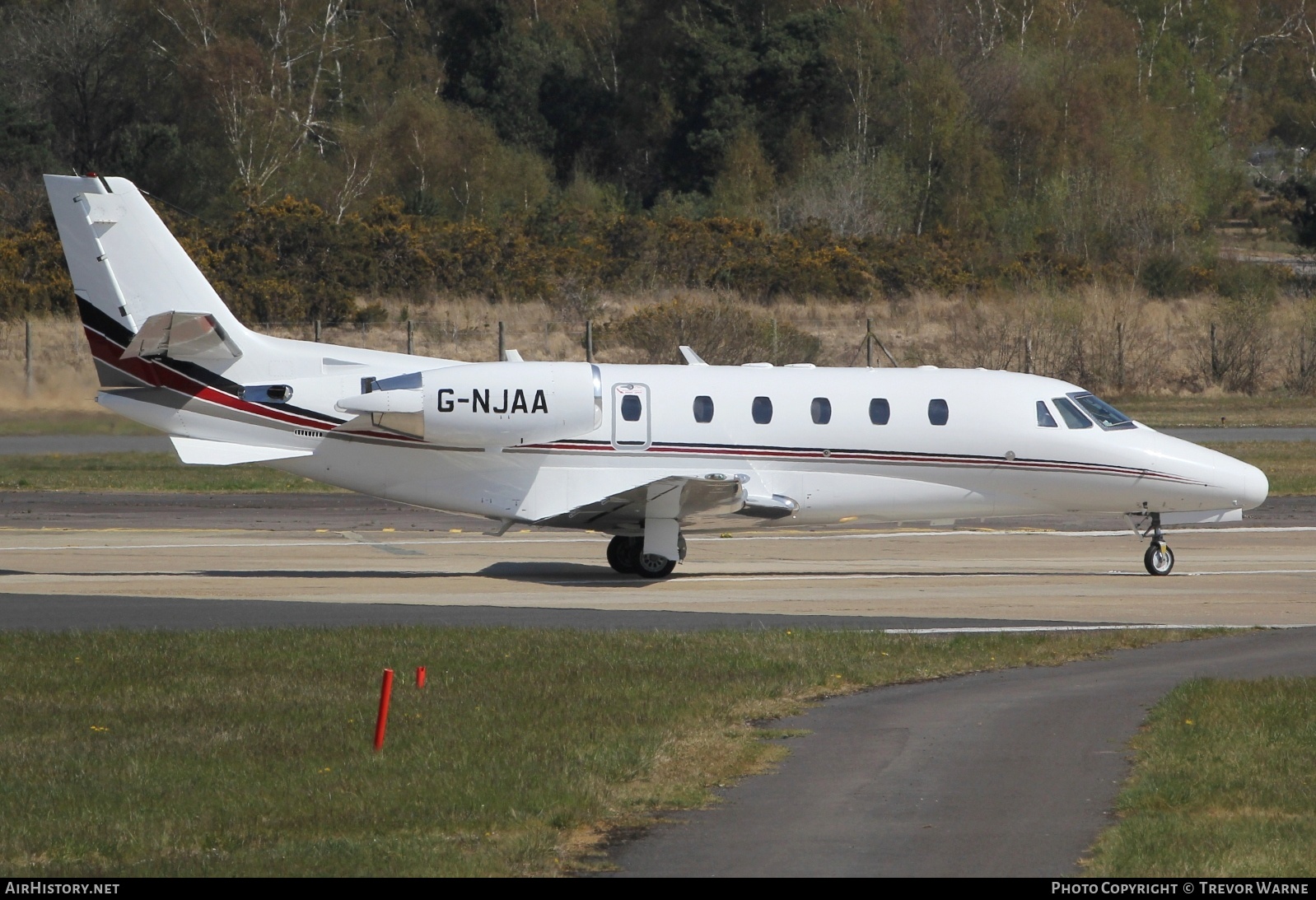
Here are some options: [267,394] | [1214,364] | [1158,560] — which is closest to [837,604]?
[1158,560]

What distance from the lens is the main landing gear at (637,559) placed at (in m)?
20.9

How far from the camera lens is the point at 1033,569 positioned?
22156 millimetres

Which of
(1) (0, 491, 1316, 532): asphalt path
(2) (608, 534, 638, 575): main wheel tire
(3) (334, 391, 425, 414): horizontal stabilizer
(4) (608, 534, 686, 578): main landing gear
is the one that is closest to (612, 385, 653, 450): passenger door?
(4) (608, 534, 686, 578): main landing gear

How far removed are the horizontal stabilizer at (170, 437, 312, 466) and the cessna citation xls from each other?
1.0 inches

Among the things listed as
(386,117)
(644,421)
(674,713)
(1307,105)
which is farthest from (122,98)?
(1307,105)

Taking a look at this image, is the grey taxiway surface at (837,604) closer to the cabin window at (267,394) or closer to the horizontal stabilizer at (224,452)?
the horizontal stabilizer at (224,452)

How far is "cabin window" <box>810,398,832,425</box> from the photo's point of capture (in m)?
20.8

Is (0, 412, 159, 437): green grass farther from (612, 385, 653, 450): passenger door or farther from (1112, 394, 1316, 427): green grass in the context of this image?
(1112, 394, 1316, 427): green grass

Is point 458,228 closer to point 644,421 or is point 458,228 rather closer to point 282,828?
point 644,421

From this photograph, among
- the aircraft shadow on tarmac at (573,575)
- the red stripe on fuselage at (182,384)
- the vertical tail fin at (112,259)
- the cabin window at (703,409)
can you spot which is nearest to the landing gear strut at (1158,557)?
the aircraft shadow on tarmac at (573,575)

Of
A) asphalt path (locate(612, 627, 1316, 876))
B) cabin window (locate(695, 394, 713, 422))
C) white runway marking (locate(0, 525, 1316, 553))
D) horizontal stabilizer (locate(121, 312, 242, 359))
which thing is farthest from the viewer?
white runway marking (locate(0, 525, 1316, 553))

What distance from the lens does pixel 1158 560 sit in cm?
2158

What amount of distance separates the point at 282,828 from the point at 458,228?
158ft

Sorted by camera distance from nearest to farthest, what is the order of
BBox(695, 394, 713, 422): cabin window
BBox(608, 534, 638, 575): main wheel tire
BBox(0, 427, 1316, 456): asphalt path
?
BBox(695, 394, 713, 422): cabin window
BBox(608, 534, 638, 575): main wheel tire
BBox(0, 427, 1316, 456): asphalt path
